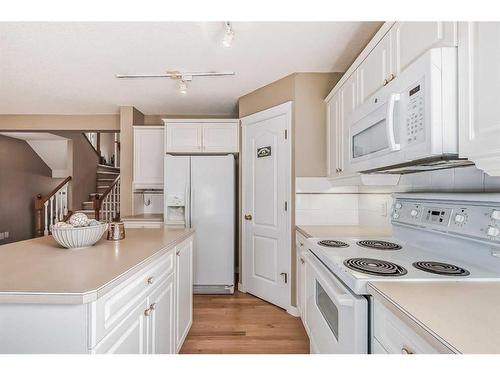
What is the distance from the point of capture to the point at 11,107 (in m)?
3.64

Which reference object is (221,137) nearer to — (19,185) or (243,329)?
(243,329)

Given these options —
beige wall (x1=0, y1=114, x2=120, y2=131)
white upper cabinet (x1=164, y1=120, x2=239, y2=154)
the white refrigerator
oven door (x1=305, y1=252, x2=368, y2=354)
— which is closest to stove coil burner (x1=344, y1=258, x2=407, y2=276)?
oven door (x1=305, y1=252, x2=368, y2=354)

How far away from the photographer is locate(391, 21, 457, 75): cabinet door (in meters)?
0.99

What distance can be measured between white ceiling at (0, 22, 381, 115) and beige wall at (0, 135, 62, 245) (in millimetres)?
2171

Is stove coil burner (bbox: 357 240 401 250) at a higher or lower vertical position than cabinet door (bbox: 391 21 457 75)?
lower

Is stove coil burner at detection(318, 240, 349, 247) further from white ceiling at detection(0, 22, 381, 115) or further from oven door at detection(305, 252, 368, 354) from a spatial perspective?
white ceiling at detection(0, 22, 381, 115)

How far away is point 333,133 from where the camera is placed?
91.6 inches

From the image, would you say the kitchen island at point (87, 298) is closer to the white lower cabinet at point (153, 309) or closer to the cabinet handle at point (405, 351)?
the white lower cabinet at point (153, 309)

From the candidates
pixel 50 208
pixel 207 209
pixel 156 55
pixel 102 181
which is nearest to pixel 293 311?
pixel 207 209

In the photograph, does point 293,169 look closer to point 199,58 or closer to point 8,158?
point 199,58

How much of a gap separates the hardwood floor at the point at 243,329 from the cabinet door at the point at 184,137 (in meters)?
1.84

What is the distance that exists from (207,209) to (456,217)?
2.43 meters

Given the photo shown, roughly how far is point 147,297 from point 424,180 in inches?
67.0
